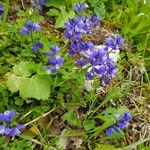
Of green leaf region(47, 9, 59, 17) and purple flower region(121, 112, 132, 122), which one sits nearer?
purple flower region(121, 112, 132, 122)

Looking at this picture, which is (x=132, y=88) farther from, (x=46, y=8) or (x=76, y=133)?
(x=46, y=8)

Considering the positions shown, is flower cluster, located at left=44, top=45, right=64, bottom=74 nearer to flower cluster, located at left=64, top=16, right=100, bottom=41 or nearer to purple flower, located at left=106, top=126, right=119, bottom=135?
flower cluster, located at left=64, top=16, right=100, bottom=41

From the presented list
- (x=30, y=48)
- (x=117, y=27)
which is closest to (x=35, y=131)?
(x=30, y=48)

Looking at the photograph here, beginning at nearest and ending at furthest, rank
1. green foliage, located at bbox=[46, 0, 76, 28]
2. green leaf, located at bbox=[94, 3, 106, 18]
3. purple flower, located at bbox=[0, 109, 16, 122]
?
purple flower, located at bbox=[0, 109, 16, 122], green foliage, located at bbox=[46, 0, 76, 28], green leaf, located at bbox=[94, 3, 106, 18]

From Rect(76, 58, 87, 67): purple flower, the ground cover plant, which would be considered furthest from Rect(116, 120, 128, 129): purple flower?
Rect(76, 58, 87, 67): purple flower

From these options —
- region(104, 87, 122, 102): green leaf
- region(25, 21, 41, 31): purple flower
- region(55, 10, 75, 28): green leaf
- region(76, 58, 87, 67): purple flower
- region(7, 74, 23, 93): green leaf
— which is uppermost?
region(55, 10, 75, 28): green leaf

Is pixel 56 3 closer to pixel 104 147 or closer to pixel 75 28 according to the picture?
pixel 75 28

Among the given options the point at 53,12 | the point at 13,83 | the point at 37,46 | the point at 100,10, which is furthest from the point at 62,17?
the point at 13,83
